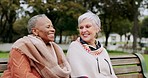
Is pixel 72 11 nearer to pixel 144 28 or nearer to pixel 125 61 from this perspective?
pixel 125 61

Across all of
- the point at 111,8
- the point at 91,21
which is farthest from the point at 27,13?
the point at 91,21

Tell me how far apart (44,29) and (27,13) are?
98.0 ft

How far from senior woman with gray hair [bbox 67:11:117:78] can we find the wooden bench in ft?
2.29

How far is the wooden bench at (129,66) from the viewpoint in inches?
180

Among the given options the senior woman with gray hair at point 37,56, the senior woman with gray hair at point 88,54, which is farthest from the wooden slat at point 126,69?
the senior woman with gray hair at point 37,56

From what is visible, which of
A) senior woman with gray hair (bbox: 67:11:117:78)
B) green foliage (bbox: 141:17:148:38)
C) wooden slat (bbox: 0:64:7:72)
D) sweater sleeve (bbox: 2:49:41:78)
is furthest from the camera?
green foliage (bbox: 141:17:148:38)

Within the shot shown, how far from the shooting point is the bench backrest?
4.56 metres

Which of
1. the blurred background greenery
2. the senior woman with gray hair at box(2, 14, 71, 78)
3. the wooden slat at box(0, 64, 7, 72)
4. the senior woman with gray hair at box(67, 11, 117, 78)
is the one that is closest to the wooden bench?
the senior woman with gray hair at box(67, 11, 117, 78)

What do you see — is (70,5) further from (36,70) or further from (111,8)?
(36,70)

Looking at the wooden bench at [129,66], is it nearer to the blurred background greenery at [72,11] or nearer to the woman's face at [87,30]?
the woman's face at [87,30]

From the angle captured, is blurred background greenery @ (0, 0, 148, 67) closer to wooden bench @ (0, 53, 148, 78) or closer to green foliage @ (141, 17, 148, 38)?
green foliage @ (141, 17, 148, 38)

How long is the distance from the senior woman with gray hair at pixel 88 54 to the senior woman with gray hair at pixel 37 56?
0.76ft

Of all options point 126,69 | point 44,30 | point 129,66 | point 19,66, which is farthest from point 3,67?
point 129,66

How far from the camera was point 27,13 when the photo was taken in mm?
32688
